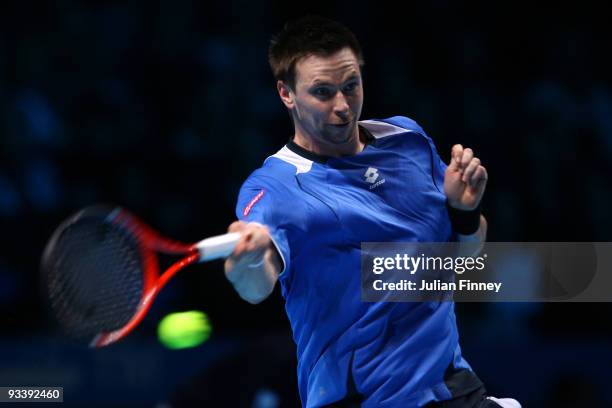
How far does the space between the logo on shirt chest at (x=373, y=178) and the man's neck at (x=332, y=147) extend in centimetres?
13

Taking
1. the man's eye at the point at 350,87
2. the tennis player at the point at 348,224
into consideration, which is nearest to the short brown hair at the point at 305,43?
the tennis player at the point at 348,224

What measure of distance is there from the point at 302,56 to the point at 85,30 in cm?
623

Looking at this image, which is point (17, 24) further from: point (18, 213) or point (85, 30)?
point (18, 213)

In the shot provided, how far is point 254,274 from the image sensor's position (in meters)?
4.51

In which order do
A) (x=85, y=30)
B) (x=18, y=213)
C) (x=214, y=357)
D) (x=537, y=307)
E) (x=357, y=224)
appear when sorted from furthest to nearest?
1. (x=85, y=30)
2. (x=537, y=307)
3. (x=18, y=213)
4. (x=214, y=357)
5. (x=357, y=224)

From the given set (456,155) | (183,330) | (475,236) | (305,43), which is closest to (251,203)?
(305,43)

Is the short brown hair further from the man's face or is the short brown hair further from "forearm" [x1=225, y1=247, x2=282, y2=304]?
"forearm" [x1=225, y1=247, x2=282, y2=304]

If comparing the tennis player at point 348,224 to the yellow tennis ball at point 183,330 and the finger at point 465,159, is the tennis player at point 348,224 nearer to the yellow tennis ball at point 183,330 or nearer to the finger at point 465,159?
the finger at point 465,159

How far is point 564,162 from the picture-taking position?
10.9 m

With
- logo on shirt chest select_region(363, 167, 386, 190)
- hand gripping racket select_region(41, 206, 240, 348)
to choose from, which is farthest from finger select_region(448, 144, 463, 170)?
hand gripping racket select_region(41, 206, 240, 348)

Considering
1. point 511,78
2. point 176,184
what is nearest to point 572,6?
point 511,78

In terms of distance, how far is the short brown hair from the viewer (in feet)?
16.7

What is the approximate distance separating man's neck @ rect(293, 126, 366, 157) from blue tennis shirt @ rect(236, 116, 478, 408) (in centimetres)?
5

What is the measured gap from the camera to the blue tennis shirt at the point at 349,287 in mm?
4852
